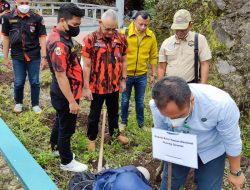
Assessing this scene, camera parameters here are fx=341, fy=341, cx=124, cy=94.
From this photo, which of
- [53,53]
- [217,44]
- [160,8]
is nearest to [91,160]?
[53,53]

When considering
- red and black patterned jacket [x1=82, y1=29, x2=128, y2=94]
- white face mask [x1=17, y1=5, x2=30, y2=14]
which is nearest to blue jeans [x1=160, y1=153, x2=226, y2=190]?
red and black patterned jacket [x1=82, y1=29, x2=128, y2=94]

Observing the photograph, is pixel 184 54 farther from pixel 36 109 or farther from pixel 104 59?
pixel 36 109

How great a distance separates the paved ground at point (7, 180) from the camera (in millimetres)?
3422

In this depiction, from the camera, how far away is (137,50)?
452 cm

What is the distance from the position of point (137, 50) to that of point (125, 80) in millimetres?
476

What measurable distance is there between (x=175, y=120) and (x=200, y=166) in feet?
2.12

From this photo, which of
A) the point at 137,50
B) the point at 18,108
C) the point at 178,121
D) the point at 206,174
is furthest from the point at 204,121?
the point at 18,108

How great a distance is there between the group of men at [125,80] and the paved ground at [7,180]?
1.71 feet

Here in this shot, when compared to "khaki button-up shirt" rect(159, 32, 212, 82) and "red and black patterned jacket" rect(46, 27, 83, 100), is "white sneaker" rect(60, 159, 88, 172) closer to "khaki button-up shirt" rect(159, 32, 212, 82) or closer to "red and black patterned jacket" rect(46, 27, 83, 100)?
"red and black patterned jacket" rect(46, 27, 83, 100)

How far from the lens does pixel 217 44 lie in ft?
22.1

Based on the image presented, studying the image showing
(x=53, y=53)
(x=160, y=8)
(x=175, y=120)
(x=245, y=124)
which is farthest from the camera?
(x=160, y=8)

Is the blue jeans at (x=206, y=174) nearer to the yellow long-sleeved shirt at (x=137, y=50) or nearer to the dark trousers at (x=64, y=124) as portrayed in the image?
the dark trousers at (x=64, y=124)

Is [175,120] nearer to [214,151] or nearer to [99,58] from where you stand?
[214,151]

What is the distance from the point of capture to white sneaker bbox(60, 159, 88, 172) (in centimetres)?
374
